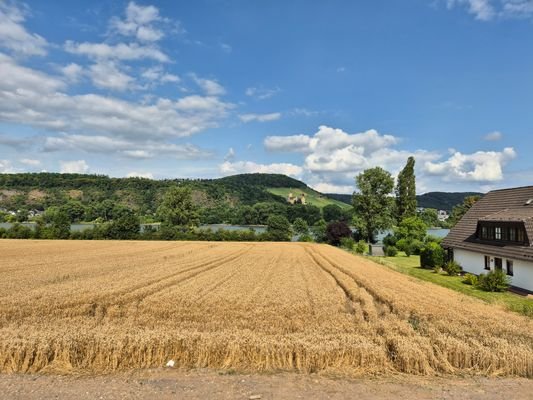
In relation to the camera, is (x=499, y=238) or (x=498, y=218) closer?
(x=498, y=218)

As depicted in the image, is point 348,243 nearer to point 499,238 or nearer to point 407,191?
point 407,191

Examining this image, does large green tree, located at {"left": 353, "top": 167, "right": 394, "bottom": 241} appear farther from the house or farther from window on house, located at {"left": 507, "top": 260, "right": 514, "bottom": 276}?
window on house, located at {"left": 507, "top": 260, "right": 514, "bottom": 276}

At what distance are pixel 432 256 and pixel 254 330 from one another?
30.9 metres

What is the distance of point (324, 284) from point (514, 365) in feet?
48.8

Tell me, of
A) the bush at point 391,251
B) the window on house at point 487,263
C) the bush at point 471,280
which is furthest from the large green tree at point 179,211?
the bush at point 471,280

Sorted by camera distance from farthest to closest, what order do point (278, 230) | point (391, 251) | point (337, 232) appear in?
point (278, 230) < point (337, 232) < point (391, 251)

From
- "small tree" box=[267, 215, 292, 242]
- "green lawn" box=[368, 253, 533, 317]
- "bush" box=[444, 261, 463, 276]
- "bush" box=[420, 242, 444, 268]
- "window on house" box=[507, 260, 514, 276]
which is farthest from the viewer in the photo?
"small tree" box=[267, 215, 292, 242]

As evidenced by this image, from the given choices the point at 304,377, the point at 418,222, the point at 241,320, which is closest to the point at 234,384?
the point at 304,377

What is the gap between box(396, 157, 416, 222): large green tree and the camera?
7562 cm

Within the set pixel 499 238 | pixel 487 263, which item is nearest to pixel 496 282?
pixel 487 263

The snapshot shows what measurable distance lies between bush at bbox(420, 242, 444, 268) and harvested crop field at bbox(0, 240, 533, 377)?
17.2 metres

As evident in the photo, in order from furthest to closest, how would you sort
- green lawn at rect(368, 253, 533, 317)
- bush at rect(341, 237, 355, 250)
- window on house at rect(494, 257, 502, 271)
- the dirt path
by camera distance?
bush at rect(341, 237, 355, 250)
window on house at rect(494, 257, 502, 271)
green lawn at rect(368, 253, 533, 317)
the dirt path

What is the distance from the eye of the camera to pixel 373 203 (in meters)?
76.4

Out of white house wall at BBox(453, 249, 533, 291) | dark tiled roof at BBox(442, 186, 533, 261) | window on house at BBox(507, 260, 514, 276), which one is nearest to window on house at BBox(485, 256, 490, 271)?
white house wall at BBox(453, 249, 533, 291)
